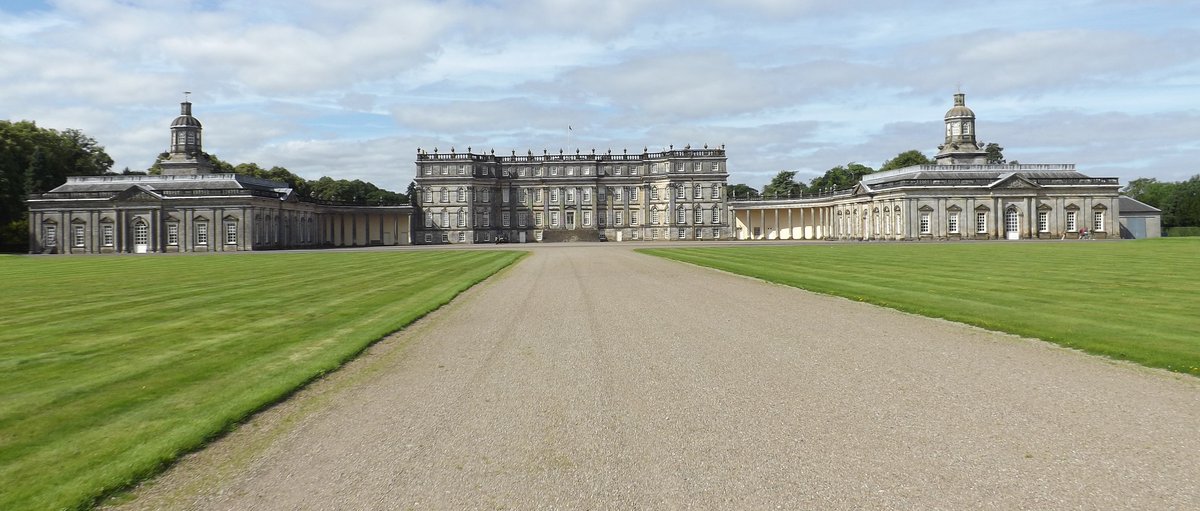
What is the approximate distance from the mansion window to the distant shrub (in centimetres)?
11803

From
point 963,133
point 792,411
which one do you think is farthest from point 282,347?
point 963,133

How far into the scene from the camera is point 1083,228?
90125 millimetres

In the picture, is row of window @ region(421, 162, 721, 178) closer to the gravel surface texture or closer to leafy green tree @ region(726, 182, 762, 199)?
leafy green tree @ region(726, 182, 762, 199)

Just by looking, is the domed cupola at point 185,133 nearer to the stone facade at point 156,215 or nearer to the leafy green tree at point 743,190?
the stone facade at point 156,215

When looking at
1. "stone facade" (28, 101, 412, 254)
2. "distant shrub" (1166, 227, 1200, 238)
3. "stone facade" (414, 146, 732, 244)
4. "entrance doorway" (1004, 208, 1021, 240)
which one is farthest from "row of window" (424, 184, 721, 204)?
"distant shrub" (1166, 227, 1200, 238)

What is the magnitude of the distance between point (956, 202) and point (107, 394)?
314 ft

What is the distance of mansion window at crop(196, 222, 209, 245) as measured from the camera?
85875 millimetres

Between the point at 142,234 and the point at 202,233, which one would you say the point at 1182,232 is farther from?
the point at 142,234

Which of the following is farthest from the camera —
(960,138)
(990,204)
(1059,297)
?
(960,138)

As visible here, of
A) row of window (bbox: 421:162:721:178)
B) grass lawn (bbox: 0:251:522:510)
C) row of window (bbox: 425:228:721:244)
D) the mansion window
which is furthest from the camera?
row of window (bbox: 421:162:721:178)

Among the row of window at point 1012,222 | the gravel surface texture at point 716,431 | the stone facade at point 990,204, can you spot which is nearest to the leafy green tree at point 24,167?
the gravel surface texture at point 716,431

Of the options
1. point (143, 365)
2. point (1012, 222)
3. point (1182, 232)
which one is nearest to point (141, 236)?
point (143, 365)

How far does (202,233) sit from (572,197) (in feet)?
180

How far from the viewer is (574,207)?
120 meters
